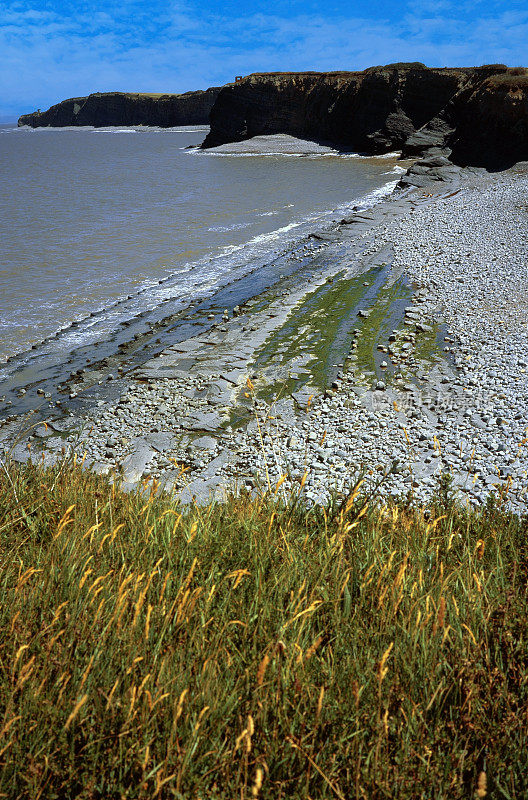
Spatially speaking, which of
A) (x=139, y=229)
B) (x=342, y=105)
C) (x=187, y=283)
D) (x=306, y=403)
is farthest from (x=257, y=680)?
(x=342, y=105)

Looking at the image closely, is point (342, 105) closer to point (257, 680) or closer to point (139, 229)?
point (139, 229)

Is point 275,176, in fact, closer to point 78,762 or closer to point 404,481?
point 404,481

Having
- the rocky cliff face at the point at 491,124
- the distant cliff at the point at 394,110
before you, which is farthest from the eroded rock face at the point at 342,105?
the rocky cliff face at the point at 491,124

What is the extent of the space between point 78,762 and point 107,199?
37078 millimetres

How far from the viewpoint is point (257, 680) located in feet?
7.97

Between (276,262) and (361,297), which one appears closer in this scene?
(361,297)

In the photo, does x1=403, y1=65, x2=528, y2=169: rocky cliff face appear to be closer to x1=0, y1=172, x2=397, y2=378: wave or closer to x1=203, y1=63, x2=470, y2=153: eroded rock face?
x1=0, y1=172, x2=397, y2=378: wave

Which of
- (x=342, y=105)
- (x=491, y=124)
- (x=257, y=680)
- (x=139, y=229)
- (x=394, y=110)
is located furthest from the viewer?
(x=342, y=105)

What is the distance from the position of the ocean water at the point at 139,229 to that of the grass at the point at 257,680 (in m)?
11.4

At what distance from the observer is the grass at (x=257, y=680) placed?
2.06m

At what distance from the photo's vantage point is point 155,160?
211 ft

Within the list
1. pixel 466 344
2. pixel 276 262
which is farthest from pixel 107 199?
pixel 466 344

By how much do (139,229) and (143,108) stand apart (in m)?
162

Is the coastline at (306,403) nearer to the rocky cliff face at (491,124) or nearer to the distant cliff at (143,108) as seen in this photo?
the rocky cliff face at (491,124)
